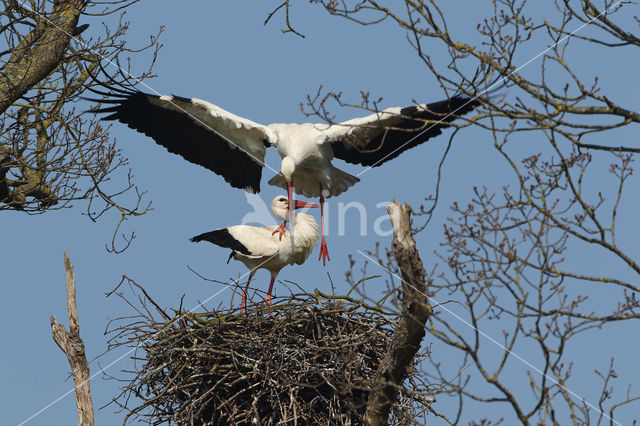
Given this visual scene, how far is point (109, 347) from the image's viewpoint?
7004 millimetres

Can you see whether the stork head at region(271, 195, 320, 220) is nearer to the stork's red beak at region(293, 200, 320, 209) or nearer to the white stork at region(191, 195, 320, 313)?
the stork's red beak at region(293, 200, 320, 209)

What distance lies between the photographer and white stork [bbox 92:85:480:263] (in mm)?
9328

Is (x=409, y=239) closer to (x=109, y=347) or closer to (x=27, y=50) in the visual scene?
(x=109, y=347)

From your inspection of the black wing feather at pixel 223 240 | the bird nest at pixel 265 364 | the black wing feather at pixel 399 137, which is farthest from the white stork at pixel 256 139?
the bird nest at pixel 265 364

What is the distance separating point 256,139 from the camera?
9.74 metres

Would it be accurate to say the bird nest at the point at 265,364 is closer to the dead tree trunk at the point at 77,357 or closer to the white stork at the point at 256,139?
the dead tree trunk at the point at 77,357

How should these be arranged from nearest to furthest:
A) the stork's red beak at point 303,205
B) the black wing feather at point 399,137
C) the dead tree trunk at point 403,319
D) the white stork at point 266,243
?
the dead tree trunk at point 403,319 < the white stork at point 266,243 < the black wing feather at point 399,137 < the stork's red beak at point 303,205

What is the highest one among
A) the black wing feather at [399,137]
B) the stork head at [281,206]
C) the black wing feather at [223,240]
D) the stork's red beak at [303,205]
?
the black wing feather at [399,137]

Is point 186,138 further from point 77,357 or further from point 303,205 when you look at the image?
point 77,357

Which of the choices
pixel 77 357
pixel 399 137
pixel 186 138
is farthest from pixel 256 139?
pixel 77 357

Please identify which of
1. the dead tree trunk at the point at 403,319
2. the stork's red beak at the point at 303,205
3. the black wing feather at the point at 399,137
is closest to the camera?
the dead tree trunk at the point at 403,319

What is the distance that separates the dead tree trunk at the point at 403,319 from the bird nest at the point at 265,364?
608 mm

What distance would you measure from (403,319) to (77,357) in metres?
3.32

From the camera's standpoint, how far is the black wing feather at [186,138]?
9562 millimetres
